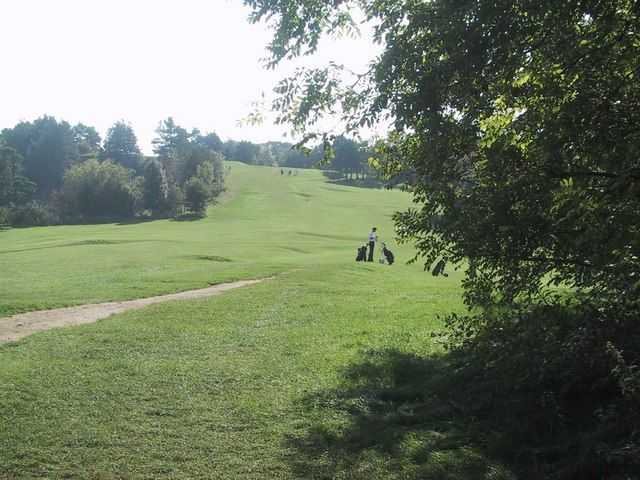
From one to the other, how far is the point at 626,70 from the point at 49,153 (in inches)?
5605

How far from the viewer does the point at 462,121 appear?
5977 millimetres

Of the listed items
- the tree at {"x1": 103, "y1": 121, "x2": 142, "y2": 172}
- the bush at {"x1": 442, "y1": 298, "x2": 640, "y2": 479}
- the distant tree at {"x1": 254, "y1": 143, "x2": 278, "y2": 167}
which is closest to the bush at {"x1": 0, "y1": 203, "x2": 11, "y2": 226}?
the tree at {"x1": 103, "y1": 121, "x2": 142, "y2": 172}

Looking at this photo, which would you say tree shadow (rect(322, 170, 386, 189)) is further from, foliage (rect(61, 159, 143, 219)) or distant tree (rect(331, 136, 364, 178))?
foliage (rect(61, 159, 143, 219))

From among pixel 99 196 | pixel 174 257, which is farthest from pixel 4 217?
pixel 174 257

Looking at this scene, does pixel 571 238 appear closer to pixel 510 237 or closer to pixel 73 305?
pixel 510 237

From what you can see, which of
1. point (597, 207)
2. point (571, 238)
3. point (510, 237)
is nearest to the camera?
point (597, 207)

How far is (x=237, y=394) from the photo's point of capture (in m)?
7.82

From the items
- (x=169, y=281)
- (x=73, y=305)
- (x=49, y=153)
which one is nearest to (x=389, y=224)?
(x=169, y=281)

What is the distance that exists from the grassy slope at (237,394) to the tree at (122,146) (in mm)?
130080

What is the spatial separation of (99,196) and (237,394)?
87074mm

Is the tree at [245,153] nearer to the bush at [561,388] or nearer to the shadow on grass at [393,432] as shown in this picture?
the shadow on grass at [393,432]

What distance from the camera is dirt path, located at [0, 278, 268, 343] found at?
11.9 meters

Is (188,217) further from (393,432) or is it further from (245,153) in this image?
(245,153)

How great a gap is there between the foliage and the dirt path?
75.6 meters
